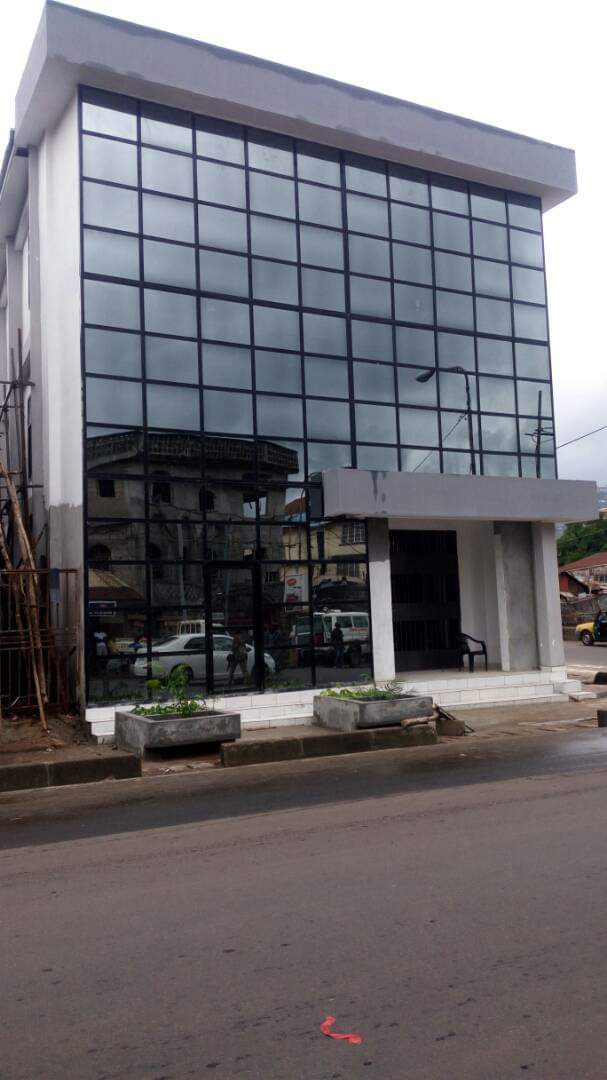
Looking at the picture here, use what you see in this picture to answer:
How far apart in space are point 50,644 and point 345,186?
11.5 m

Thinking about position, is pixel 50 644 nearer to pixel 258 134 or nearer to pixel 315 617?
pixel 315 617

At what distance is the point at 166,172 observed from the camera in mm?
17547

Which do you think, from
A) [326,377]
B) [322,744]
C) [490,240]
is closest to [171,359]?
[326,377]

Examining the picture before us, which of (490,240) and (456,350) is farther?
(490,240)

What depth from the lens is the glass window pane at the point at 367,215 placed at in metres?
19.6

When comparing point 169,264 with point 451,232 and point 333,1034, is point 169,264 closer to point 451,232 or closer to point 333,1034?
point 451,232

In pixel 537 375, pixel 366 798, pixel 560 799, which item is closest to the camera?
pixel 560 799

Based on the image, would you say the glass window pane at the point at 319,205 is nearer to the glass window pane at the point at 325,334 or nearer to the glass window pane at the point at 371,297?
the glass window pane at the point at 371,297

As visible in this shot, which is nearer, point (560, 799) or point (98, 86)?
point (560, 799)

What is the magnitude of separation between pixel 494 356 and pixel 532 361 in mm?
1178

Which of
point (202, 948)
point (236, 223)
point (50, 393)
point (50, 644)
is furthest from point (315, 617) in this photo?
point (202, 948)

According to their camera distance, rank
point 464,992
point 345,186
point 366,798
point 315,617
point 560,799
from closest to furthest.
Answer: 1. point 464,992
2. point 560,799
3. point 366,798
4. point 315,617
5. point 345,186

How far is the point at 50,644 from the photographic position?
54.0 ft

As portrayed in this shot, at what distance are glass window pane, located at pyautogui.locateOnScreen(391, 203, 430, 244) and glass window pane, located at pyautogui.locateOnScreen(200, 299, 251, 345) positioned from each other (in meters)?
4.46
